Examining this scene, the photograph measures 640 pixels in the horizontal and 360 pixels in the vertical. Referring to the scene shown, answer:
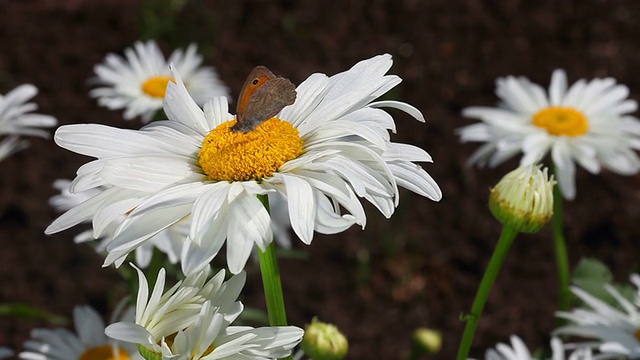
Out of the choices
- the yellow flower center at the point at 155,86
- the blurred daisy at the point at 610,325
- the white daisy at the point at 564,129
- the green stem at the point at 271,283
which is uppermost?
the yellow flower center at the point at 155,86

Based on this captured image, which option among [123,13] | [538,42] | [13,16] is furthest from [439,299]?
[13,16]

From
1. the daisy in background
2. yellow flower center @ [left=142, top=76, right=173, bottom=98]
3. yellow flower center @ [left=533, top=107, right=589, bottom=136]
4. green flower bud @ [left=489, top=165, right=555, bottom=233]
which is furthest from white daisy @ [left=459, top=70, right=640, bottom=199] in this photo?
the daisy in background

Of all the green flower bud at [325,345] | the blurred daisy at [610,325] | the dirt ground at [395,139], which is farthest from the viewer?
the dirt ground at [395,139]

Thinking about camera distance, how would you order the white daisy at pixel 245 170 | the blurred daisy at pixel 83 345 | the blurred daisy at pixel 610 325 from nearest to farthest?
the white daisy at pixel 245 170
the blurred daisy at pixel 83 345
the blurred daisy at pixel 610 325

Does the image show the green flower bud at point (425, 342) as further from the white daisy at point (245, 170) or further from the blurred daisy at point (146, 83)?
the blurred daisy at point (146, 83)

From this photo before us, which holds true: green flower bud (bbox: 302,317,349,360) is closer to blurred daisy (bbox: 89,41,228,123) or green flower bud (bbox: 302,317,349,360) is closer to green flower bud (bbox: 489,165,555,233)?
green flower bud (bbox: 489,165,555,233)

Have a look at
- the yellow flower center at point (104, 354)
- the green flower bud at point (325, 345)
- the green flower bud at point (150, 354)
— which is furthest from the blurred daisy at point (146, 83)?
the green flower bud at point (150, 354)
